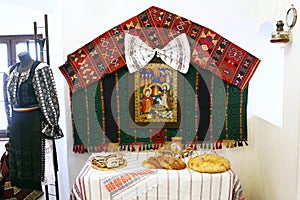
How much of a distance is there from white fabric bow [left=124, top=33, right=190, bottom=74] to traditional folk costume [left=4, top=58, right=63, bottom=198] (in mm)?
700

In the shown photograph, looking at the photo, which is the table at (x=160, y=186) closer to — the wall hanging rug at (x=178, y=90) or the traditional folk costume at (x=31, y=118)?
the traditional folk costume at (x=31, y=118)

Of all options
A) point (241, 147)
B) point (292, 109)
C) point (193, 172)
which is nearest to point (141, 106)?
point (193, 172)

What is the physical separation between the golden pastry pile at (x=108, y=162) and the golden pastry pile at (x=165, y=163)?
177 mm

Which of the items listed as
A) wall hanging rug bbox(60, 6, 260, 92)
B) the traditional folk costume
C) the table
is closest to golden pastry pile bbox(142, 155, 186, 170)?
the table

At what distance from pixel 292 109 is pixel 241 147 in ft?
2.76

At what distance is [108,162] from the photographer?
89.7 inches

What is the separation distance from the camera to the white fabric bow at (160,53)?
2643 millimetres

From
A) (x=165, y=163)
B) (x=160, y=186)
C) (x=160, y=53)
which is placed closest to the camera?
(x=160, y=186)

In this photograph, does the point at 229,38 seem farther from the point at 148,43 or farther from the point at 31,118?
the point at 31,118

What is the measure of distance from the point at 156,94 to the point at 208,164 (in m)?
0.81

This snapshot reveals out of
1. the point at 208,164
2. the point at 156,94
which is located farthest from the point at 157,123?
the point at 208,164

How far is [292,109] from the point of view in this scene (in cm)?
209

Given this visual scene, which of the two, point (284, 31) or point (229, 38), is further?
point (229, 38)

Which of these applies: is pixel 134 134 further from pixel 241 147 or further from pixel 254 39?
pixel 254 39
